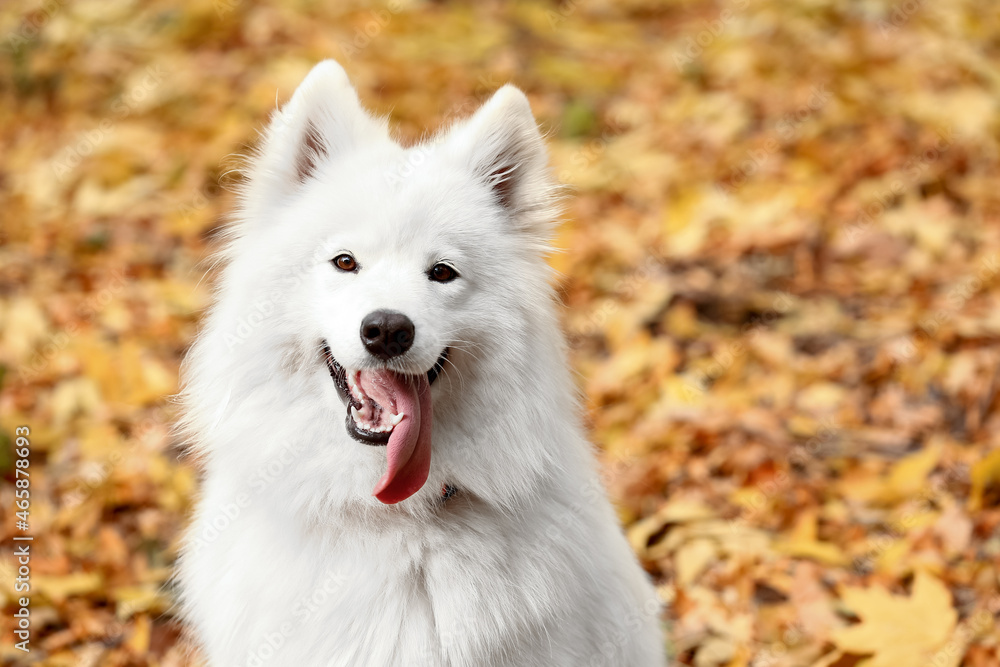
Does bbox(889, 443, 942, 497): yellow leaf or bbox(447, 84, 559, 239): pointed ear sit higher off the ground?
bbox(447, 84, 559, 239): pointed ear

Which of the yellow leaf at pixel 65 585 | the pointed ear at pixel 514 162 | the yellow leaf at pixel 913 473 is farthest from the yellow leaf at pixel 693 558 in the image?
the yellow leaf at pixel 65 585

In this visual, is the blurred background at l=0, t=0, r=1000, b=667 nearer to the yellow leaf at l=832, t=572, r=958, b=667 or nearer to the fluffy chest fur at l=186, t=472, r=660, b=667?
the yellow leaf at l=832, t=572, r=958, b=667

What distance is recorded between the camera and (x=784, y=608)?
3848 mm

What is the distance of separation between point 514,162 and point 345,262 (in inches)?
29.2

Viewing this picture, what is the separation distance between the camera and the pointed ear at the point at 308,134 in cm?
292

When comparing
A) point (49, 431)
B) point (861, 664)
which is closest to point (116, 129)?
point (49, 431)

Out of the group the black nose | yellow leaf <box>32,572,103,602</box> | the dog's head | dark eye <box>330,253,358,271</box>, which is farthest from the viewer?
yellow leaf <box>32,572,103,602</box>

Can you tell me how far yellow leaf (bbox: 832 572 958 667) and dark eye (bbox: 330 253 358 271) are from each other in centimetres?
240

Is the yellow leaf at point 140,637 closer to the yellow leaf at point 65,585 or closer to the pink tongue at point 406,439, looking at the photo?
the yellow leaf at point 65,585

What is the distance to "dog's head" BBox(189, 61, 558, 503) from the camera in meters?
2.60

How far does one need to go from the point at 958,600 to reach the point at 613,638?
1.82 m

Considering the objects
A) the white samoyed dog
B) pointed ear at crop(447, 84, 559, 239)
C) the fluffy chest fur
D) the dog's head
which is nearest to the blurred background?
pointed ear at crop(447, 84, 559, 239)

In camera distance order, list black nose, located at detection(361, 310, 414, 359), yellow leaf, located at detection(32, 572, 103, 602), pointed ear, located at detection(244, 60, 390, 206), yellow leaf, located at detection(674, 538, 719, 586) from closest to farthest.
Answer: black nose, located at detection(361, 310, 414, 359)
pointed ear, located at detection(244, 60, 390, 206)
yellow leaf, located at detection(32, 572, 103, 602)
yellow leaf, located at detection(674, 538, 719, 586)

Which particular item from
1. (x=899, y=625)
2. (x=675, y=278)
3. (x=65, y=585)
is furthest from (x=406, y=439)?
(x=675, y=278)
